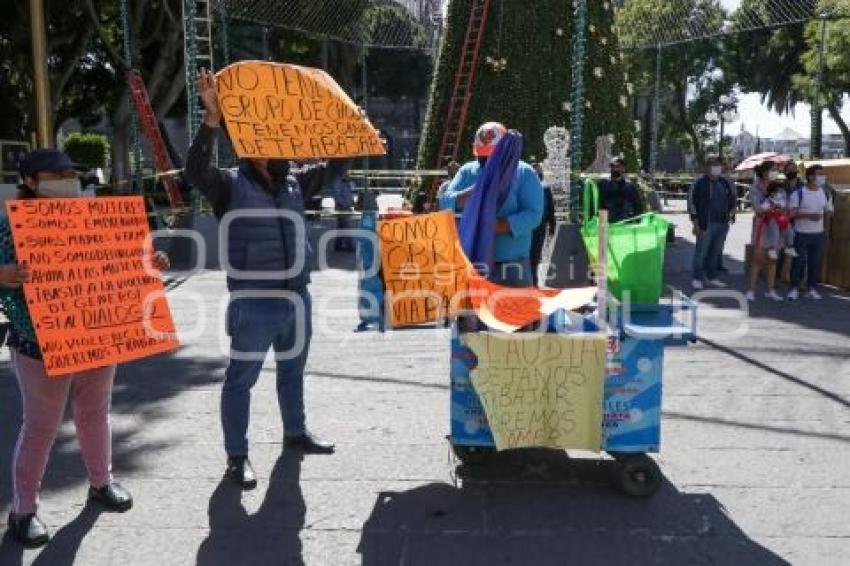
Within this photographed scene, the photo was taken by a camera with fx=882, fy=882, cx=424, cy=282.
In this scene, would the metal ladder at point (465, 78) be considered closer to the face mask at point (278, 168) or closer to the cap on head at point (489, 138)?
the cap on head at point (489, 138)

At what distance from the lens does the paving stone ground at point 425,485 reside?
3.69 meters

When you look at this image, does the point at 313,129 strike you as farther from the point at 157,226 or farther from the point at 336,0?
the point at 336,0

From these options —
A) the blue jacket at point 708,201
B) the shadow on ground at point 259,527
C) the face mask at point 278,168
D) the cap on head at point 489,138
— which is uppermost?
the cap on head at point 489,138

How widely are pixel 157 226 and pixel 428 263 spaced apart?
578 inches

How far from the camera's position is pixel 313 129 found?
439 cm

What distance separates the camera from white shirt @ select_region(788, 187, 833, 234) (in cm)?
1001

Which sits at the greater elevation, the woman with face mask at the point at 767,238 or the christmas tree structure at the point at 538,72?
the christmas tree structure at the point at 538,72

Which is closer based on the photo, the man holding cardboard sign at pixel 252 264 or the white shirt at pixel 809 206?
the man holding cardboard sign at pixel 252 264

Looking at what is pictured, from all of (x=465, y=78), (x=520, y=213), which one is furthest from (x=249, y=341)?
(x=465, y=78)

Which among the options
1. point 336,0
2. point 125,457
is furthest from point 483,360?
point 336,0

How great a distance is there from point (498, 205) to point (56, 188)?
6.96 ft

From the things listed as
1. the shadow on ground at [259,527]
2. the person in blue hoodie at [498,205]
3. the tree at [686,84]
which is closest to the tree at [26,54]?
the person in blue hoodie at [498,205]

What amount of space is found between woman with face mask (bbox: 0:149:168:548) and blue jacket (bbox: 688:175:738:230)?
332 inches

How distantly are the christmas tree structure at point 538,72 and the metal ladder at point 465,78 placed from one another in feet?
0.26
